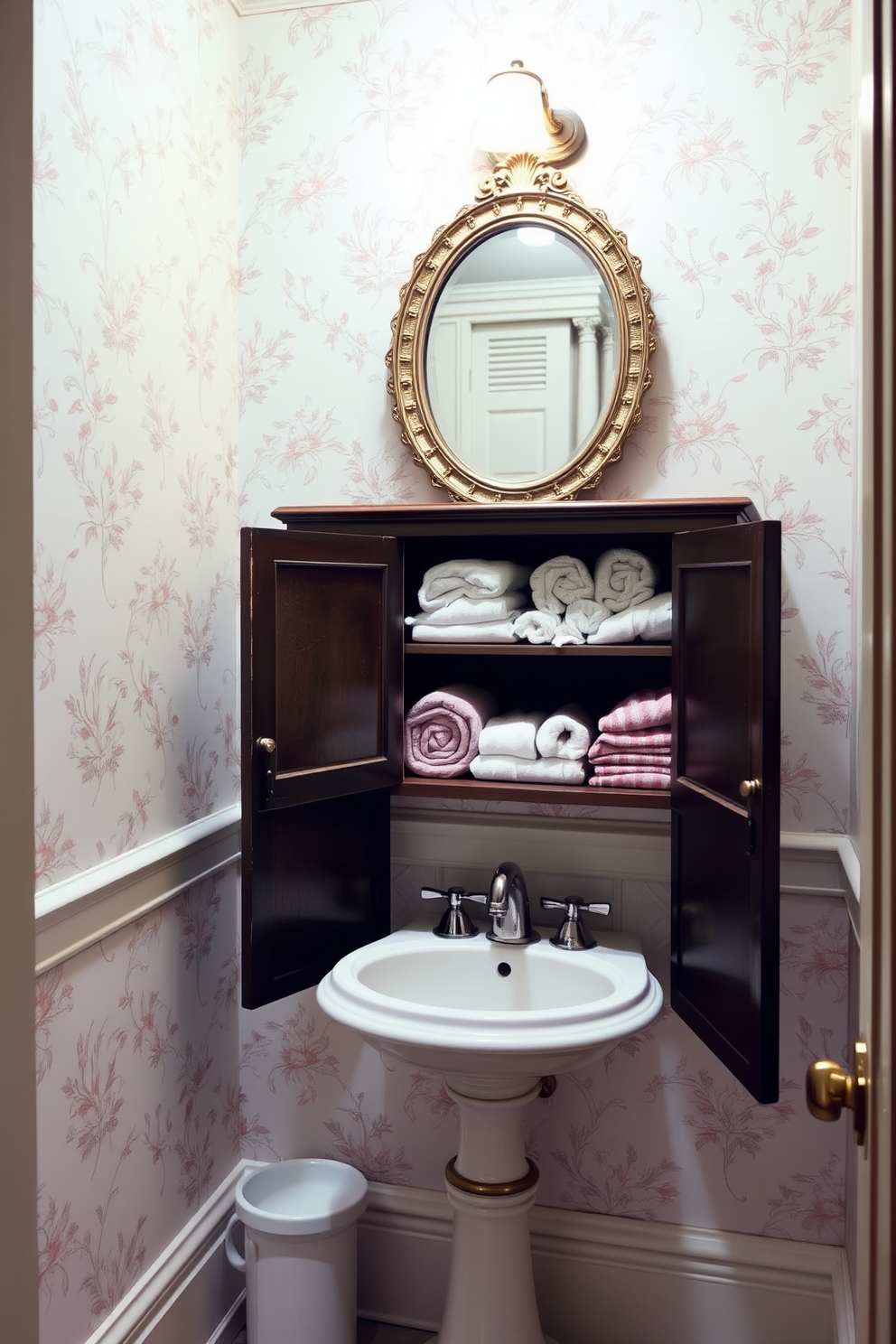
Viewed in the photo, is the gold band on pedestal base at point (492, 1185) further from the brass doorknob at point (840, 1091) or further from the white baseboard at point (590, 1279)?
the brass doorknob at point (840, 1091)

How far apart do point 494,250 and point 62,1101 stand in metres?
1.58

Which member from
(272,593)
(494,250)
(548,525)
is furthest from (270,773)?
(494,250)

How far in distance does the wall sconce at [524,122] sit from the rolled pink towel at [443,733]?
99 cm

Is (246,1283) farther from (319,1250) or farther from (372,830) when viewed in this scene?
(372,830)

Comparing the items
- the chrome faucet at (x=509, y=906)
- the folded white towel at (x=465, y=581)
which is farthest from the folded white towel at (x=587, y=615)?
the chrome faucet at (x=509, y=906)

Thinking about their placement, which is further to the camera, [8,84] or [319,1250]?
[319,1250]

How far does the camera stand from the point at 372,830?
1.83 meters

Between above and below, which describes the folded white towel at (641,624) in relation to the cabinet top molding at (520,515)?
below

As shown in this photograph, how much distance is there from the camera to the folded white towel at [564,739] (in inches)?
64.2

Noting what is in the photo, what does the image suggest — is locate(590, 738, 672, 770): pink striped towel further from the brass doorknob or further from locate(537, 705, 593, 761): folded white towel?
the brass doorknob

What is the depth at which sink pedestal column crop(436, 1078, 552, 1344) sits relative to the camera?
159 cm

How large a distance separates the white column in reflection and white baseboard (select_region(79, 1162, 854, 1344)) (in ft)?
4.80

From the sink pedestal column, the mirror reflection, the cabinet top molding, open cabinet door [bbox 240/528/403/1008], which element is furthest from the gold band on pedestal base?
the mirror reflection

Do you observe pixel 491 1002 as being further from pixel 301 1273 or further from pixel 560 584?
pixel 560 584
